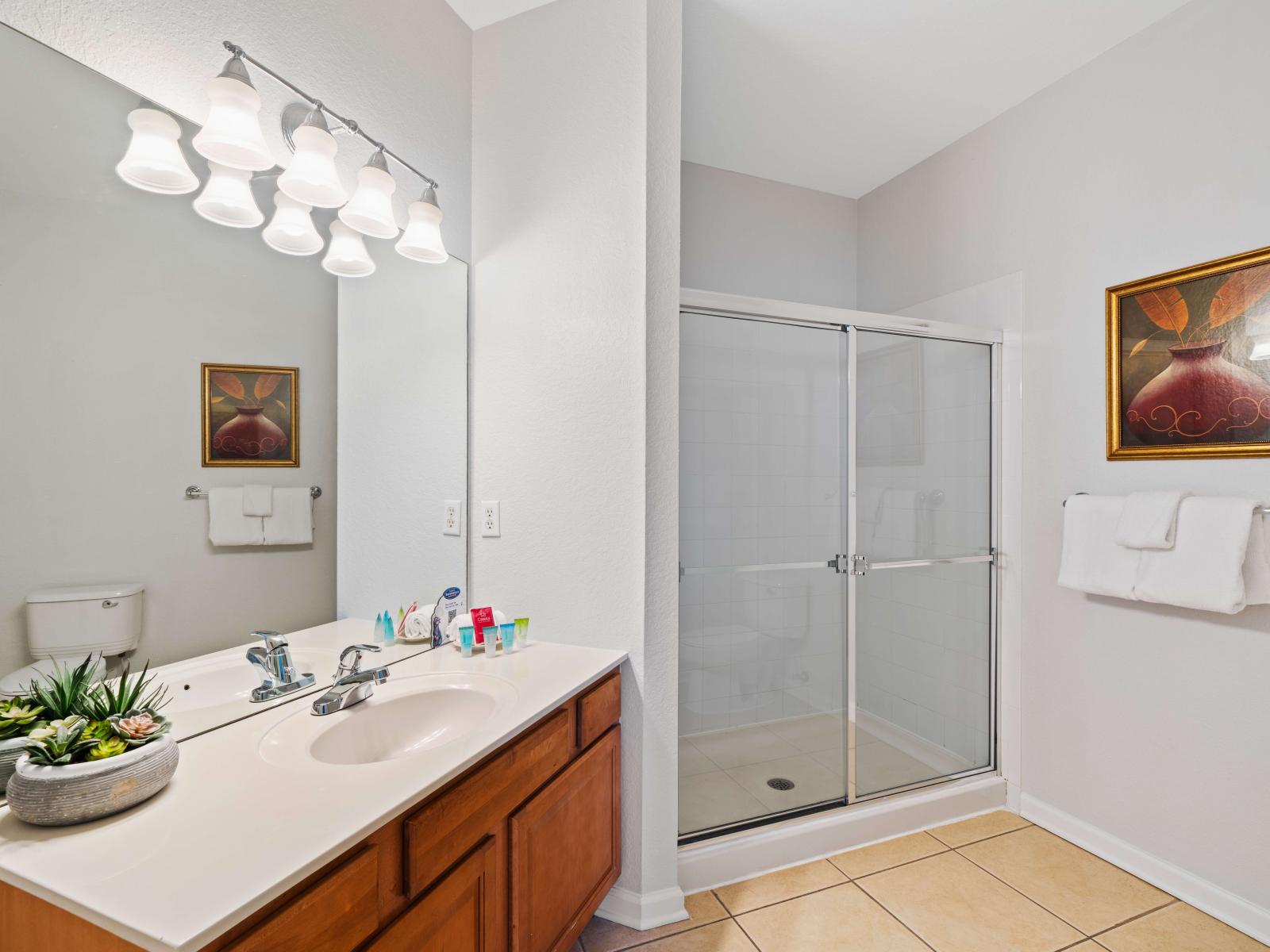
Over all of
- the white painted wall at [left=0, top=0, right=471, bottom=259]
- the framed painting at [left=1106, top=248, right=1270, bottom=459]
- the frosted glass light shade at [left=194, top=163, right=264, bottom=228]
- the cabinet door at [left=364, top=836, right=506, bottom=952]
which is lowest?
the cabinet door at [left=364, top=836, right=506, bottom=952]

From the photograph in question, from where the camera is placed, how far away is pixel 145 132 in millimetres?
1066

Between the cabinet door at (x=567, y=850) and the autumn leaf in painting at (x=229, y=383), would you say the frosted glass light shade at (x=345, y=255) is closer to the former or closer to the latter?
the autumn leaf in painting at (x=229, y=383)

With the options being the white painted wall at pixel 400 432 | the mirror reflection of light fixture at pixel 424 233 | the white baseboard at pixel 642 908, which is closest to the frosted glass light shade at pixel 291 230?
the white painted wall at pixel 400 432

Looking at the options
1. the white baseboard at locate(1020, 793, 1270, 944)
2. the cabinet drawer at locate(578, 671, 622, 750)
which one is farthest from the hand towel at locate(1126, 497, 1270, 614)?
the cabinet drawer at locate(578, 671, 622, 750)

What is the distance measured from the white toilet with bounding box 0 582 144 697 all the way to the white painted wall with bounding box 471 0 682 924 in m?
0.93

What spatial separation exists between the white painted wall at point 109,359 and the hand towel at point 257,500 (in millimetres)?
20

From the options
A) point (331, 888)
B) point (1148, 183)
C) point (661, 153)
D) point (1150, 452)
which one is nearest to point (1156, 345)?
point (1150, 452)

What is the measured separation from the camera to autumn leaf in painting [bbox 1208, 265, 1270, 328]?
166 centimetres

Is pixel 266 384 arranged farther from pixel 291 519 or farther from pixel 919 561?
pixel 919 561

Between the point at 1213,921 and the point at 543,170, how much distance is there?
2.92 meters

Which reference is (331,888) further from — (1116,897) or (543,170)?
(1116,897)

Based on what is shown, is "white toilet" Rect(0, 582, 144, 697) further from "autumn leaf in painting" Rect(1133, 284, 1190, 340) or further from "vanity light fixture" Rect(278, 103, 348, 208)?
"autumn leaf in painting" Rect(1133, 284, 1190, 340)

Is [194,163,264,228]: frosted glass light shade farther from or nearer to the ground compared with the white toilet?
farther from the ground

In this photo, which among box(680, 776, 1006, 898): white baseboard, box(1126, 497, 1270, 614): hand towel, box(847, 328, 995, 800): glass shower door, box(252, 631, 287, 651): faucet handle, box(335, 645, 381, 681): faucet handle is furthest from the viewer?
box(847, 328, 995, 800): glass shower door
